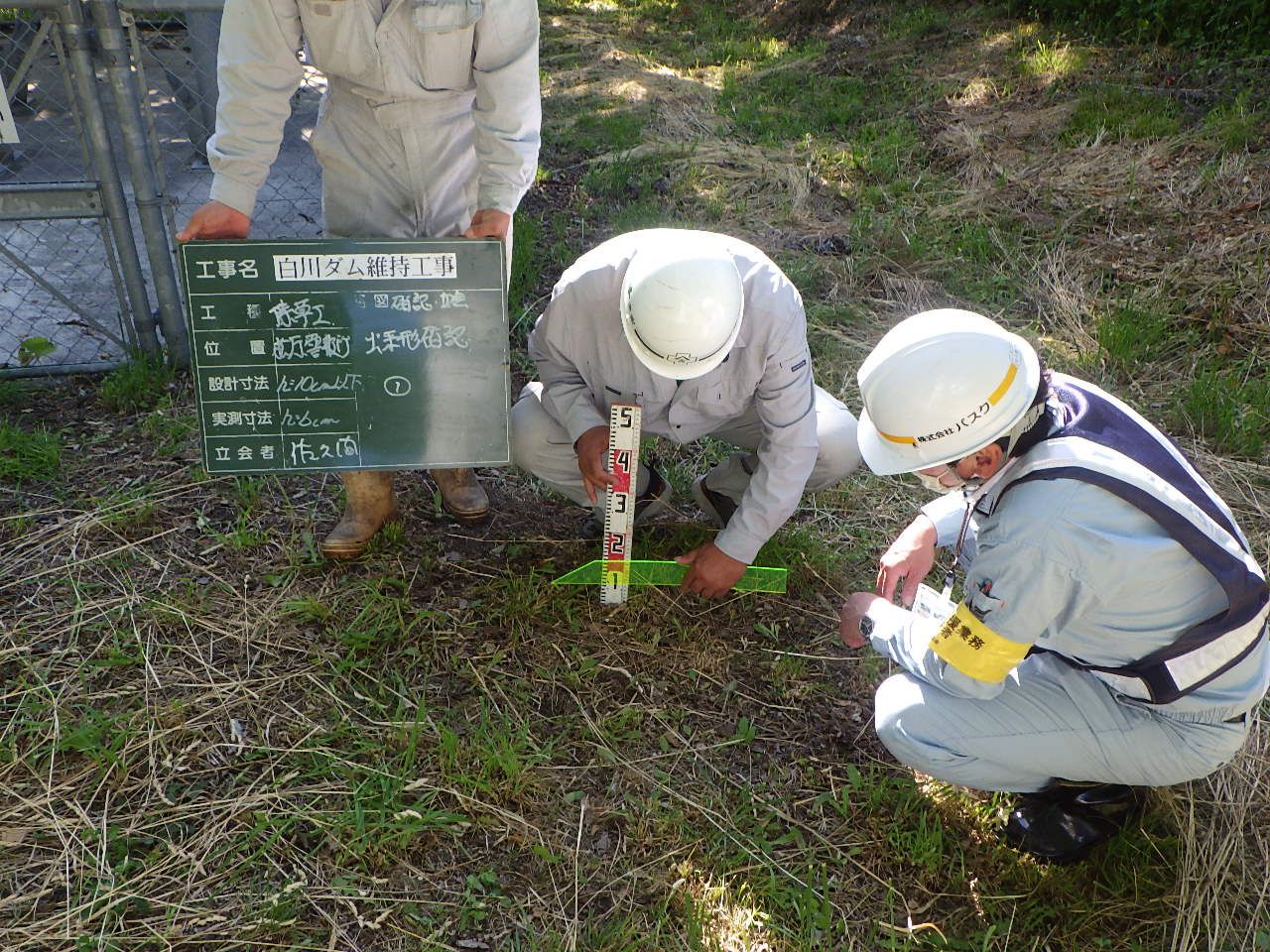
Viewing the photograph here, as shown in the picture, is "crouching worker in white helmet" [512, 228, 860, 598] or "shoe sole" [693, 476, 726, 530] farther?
"shoe sole" [693, 476, 726, 530]

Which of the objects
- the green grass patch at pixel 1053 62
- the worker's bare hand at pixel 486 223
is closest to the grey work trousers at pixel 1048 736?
the worker's bare hand at pixel 486 223

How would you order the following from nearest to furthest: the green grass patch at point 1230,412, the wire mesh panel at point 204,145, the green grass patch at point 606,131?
1. the green grass patch at point 1230,412
2. the wire mesh panel at point 204,145
3. the green grass patch at point 606,131

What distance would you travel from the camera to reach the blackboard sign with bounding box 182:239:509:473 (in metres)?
2.78

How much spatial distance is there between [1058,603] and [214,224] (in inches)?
98.0

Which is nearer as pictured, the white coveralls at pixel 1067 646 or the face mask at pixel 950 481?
the white coveralls at pixel 1067 646

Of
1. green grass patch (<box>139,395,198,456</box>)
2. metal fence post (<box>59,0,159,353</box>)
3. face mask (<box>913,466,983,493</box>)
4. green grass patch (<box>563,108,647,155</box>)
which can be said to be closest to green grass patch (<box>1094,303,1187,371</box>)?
face mask (<box>913,466,983,493</box>)

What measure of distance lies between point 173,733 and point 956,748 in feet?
7.06

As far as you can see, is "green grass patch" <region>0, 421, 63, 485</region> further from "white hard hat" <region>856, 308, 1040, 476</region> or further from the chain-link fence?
"white hard hat" <region>856, 308, 1040, 476</region>

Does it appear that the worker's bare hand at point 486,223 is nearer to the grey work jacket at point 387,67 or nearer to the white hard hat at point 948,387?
the grey work jacket at point 387,67

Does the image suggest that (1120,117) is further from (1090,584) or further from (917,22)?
(1090,584)

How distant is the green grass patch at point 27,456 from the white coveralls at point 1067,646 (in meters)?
3.12

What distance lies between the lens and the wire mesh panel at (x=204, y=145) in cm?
555

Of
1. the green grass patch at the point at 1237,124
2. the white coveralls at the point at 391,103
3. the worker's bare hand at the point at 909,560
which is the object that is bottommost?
the worker's bare hand at the point at 909,560

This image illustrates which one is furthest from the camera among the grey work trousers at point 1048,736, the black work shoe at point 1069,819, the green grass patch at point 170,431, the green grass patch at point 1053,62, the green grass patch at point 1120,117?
the green grass patch at point 1053,62
